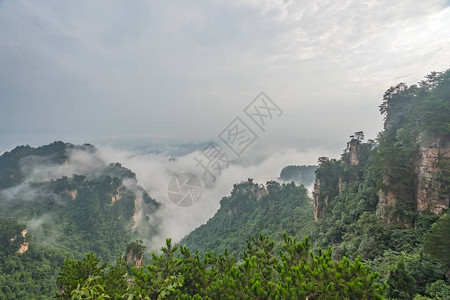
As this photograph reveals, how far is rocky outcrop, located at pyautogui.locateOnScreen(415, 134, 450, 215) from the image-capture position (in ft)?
46.6

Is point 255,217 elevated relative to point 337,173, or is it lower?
elevated

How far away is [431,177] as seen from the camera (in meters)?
15.1

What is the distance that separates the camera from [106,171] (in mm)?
93250

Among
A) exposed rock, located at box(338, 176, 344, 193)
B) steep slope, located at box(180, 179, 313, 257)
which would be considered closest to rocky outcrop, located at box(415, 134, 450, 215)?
exposed rock, located at box(338, 176, 344, 193)

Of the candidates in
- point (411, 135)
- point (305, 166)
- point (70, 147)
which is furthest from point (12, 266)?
point (305, 166)

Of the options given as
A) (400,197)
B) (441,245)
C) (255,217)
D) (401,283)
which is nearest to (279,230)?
(255,217)

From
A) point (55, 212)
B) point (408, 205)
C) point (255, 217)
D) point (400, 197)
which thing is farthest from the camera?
point (55, 212)

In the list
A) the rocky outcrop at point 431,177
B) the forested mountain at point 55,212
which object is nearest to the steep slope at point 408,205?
the rocky outcrop at point 431,177

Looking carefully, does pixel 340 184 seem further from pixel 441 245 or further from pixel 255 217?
pixel 255 217

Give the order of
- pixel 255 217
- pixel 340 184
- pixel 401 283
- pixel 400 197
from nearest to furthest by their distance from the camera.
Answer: pixel 401 283, pixel 400 197, pixel 340 184, pixel 255 217

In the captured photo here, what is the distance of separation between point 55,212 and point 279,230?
207 ft

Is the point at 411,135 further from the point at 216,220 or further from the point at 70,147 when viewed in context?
the point at 70,147

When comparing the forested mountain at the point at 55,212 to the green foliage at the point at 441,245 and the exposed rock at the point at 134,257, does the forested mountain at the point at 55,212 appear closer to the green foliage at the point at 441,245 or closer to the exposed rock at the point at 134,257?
the exposed rock at the point at 134,257

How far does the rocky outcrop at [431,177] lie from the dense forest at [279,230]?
69 mm
